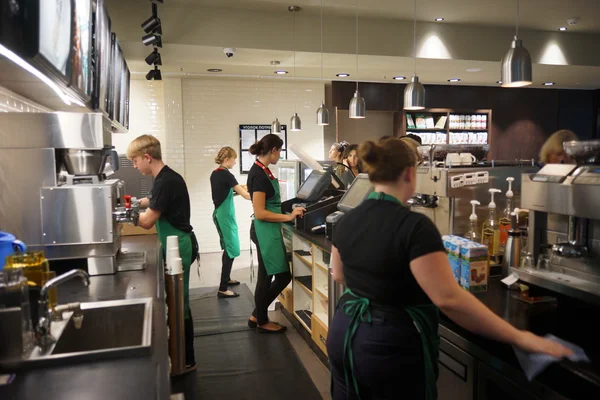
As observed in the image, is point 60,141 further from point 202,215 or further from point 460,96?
point 460,96

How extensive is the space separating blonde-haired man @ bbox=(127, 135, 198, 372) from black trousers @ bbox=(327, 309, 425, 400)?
187cm

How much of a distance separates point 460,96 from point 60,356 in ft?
27.8

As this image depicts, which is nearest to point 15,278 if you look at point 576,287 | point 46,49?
point 46,49

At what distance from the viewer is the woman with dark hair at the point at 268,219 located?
385 cm

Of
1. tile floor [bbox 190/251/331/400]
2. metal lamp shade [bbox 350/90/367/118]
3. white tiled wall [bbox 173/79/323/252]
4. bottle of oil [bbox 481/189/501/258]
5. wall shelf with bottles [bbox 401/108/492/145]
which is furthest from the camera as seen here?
wall shelf with bottles [bbox 401/108/492/145]

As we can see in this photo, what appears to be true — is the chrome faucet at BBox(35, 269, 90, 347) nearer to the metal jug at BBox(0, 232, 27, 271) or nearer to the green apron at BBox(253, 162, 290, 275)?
the metal jug at BBox(0, 232, 27, 271)

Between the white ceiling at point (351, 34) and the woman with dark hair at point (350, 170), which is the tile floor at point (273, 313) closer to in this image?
the woman with dark hair at point (350, 170)

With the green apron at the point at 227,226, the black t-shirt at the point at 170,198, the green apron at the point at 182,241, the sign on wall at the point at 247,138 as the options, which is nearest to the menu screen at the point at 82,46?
the black t-shirt at the point at 170,198

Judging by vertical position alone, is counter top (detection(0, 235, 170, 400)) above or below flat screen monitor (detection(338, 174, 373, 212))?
below

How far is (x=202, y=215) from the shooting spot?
8023 millimetres

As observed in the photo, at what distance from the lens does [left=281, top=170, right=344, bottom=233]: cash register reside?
12.9 ft

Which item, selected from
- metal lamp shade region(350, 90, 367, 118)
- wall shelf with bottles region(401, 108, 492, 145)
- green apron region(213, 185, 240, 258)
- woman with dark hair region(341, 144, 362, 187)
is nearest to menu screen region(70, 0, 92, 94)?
green apron region(213, 185, 240, 258)

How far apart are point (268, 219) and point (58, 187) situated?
1.82 meters

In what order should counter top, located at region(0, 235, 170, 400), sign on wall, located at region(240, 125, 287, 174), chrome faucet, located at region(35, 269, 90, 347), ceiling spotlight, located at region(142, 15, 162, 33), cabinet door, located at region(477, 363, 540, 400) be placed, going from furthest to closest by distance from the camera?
sign on wall, located at region(240, 125, 287, 174)
ceiling spotlight, located at region(142, 15, 162, 33)
cabinet door, located at region(477, 363, 540, 400)
chrome faucet, located at region(35, 269, 90, 347)
counter top, located at region(0, 235, 170, 400)
